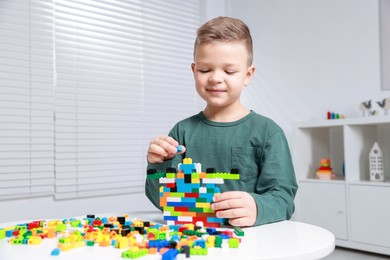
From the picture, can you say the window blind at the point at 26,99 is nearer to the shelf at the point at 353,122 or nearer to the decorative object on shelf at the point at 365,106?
the shelf at the point at 353,122

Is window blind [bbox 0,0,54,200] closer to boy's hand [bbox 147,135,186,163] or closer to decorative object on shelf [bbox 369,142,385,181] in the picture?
boy's hand [bbox 147,135,186,163]

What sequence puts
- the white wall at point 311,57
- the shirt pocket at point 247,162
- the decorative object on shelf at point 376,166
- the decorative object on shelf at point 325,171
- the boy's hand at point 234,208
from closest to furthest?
the boy's hand at point 234,208 < the shirt pocket at point 247,162 < the decorative object on shelf at point 376,166 < the decorative object on shelf at point 325,171 < the white wall at point 311,57

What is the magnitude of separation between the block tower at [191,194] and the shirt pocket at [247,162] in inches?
8.8

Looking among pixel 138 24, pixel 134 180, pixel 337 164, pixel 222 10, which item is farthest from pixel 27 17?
pixel 337 164

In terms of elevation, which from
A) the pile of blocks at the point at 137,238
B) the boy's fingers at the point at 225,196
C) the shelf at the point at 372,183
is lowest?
the shelf at the point at 372,183

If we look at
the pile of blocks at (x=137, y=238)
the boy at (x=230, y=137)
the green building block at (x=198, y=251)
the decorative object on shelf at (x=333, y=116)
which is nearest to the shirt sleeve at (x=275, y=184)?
the boy at (x=230, y=137)

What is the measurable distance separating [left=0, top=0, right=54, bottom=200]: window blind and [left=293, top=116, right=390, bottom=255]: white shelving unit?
64.9 inches

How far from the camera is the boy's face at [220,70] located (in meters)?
0.95

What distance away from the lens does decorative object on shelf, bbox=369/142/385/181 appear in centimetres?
231

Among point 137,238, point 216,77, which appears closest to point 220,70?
point 216,77

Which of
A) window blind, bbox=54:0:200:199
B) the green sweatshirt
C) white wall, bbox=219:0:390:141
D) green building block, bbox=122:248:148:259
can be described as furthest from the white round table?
white wall, bbox=219:0:390:141

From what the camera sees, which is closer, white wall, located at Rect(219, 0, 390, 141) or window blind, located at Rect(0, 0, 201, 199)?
window blind, located at Rect(0, 0, 201, 199)

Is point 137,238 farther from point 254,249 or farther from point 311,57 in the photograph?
point 311,57

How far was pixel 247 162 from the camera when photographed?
99cm
